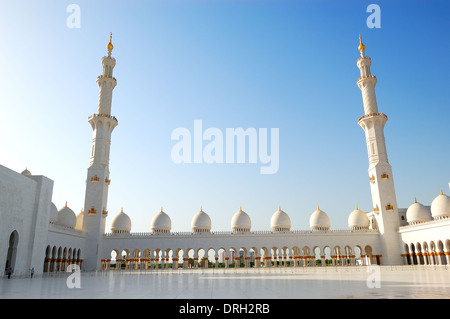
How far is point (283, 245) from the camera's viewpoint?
38.3 meters

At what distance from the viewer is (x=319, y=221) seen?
40.5m

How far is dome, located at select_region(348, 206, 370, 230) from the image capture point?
39781 mm

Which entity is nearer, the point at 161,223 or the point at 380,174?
the point at 380,174

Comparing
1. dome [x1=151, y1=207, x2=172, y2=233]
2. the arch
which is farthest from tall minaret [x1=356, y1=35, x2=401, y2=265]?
the arch

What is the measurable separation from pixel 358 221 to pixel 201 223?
18662 millimetres

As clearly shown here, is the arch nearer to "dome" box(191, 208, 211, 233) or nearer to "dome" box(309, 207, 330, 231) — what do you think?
"dome" box(191, 208, 211, 233)

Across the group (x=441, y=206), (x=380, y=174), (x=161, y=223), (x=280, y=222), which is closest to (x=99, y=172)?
(x=161, y=223)

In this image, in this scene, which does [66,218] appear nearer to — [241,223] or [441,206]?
[241,223]

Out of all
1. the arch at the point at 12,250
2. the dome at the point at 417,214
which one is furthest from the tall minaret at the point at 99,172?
the dome at the point at 417,214

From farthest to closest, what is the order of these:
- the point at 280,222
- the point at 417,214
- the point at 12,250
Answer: the point at 280,222, the point at 417,214, the point at 12,250
